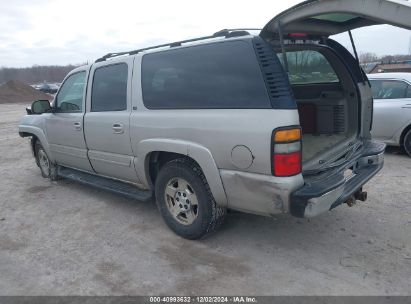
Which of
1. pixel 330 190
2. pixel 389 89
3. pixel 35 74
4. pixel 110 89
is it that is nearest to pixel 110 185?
pixel 110 89

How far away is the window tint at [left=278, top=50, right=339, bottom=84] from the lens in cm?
426

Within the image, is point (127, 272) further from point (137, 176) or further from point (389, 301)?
point (389, 301)

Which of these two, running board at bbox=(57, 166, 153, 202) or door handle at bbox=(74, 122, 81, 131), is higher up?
door handle at bbox=(74, 122, 81, 131)

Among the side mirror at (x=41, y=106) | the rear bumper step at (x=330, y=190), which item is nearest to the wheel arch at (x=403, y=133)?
the rear bumper step at (x=330, y=190)

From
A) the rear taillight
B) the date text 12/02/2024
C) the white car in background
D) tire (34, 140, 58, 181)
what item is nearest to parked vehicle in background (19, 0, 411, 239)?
the rear taillight

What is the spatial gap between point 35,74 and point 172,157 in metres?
106

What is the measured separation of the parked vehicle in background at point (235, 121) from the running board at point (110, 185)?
0.08 feet

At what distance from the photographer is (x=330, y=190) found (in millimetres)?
3137

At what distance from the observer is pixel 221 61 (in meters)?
3.39

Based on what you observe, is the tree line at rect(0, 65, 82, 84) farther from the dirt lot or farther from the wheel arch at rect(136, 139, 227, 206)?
the wheel arch at rect(136, 139, 227, 206)

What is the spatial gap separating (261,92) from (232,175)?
2.47 feet

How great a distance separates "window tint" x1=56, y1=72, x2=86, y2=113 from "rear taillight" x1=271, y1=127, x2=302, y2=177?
3.08m

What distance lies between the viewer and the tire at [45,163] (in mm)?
6340

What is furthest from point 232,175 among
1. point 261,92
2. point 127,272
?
point 127,272
